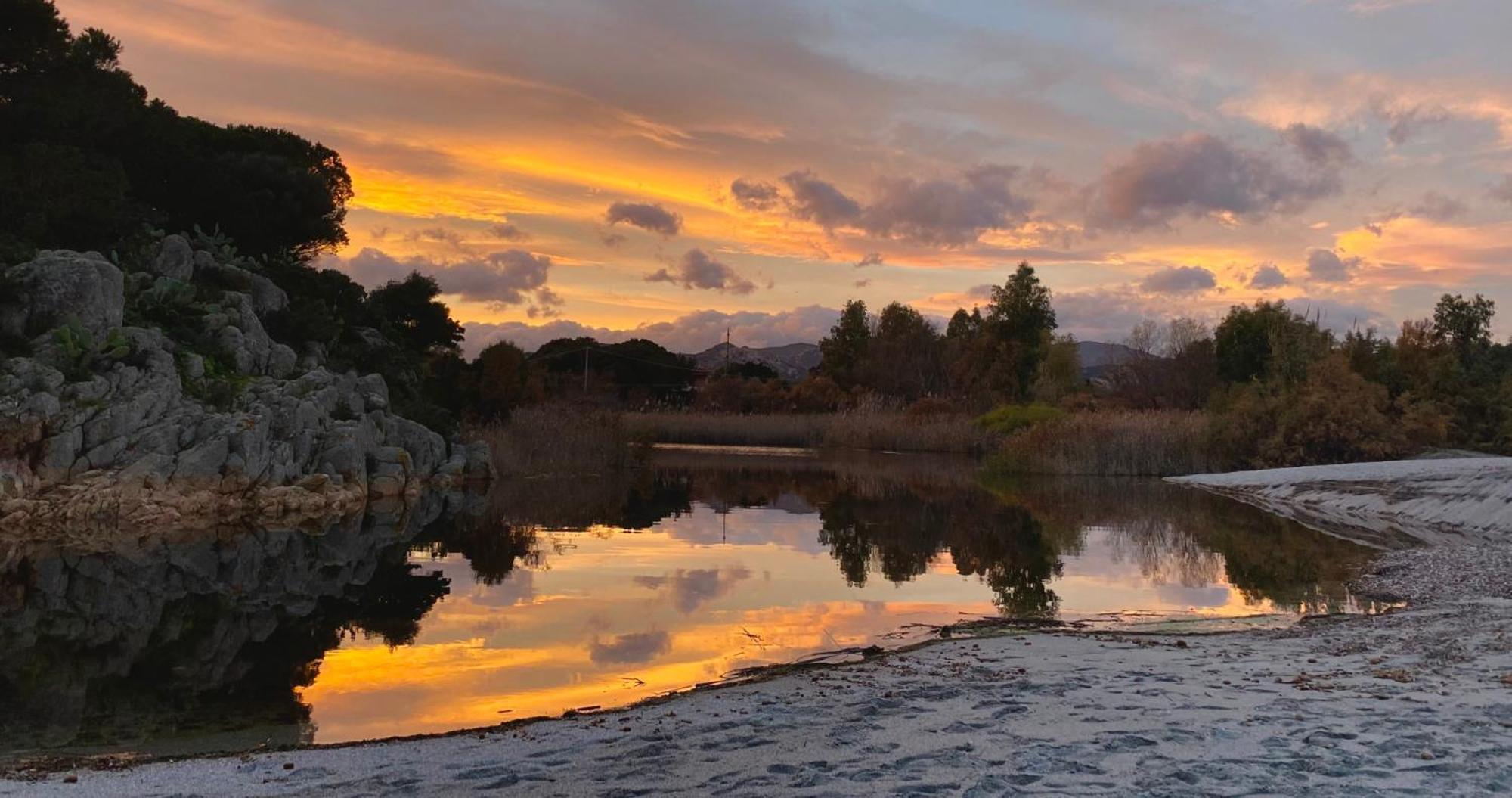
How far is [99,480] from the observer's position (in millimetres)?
16625

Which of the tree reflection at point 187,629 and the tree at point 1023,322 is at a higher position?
the tree at point 1023,322

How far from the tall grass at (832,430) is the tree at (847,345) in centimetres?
2186

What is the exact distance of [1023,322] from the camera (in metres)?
Result: 58.2

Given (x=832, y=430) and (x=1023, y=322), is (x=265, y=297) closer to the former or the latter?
(x=832, y=430)

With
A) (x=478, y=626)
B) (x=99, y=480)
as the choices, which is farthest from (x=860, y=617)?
(x=99, y=480)

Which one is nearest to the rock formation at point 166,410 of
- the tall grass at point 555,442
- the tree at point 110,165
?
the tree at point 110,165

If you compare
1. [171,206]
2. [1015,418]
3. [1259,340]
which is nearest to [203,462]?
[171,206]

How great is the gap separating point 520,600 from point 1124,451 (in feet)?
88.8

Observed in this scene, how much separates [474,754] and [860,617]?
580 centimetres

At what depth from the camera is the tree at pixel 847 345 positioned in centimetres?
7994

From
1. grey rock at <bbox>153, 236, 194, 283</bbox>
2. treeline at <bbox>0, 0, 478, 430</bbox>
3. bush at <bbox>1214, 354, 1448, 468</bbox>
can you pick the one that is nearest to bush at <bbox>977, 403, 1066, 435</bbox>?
bush at <bbox>1214, 354, 1448, 468</bbox>

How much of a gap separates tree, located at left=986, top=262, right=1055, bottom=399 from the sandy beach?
1981 inches

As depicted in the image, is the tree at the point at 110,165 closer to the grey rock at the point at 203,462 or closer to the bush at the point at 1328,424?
the grey rock at the point at 203,462

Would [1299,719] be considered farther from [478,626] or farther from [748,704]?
[478,626]
